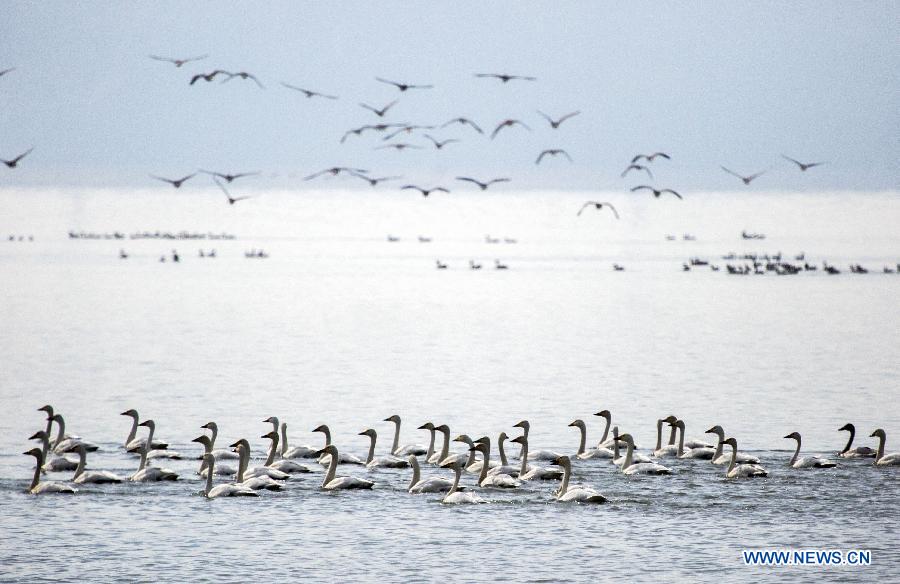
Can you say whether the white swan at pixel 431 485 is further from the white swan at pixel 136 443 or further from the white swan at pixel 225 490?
the white swan at pixel 136 443

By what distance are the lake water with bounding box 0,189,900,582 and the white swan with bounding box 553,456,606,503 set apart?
0.41 metres

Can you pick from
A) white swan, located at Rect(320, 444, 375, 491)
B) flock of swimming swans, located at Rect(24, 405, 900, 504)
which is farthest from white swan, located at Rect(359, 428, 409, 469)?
white swan, located at Rect(320, 444, 375, 491)

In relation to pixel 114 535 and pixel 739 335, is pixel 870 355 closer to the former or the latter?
pixel 739 335

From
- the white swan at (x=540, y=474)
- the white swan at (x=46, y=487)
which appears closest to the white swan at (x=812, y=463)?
the white swan at (x=540, y=474)

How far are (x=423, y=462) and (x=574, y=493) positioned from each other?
18.9 ft

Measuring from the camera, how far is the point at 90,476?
2753 cm

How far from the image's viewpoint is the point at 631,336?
6794 cm

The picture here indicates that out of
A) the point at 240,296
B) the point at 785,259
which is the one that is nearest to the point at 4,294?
the point at 240,296

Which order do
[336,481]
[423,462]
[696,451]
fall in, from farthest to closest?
1. [423,462]
2. [696,451]
3. [336,481]

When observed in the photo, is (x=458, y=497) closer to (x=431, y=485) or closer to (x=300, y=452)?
(x=431, y=485)

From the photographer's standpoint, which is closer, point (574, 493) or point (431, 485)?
point (574, 493)

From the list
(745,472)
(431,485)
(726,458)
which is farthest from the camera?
(726,458)

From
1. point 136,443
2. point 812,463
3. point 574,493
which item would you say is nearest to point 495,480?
point 574,493

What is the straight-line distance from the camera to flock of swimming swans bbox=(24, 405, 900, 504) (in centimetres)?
2692
